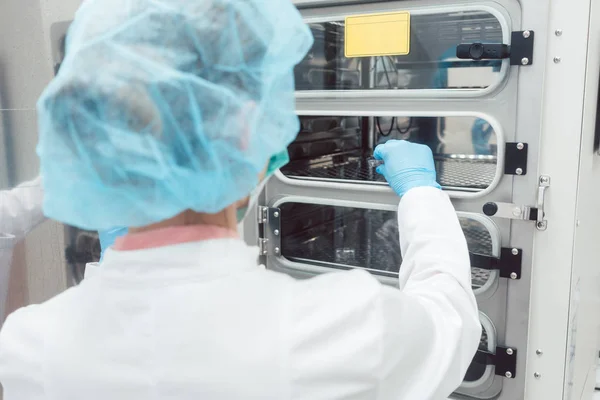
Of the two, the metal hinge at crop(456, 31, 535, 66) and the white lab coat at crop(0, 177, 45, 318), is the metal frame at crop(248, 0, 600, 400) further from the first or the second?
the white lab coat at crop(0, 177, 45, 318)

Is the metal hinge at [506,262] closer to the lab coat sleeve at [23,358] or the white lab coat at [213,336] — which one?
the white lab coat at [213,336]

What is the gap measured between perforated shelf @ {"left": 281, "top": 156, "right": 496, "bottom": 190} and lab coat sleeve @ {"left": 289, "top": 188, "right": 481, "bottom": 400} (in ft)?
1.66

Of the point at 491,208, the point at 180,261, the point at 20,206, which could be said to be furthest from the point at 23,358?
the point at 491,208

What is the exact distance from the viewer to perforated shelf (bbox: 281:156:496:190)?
145 centimetres

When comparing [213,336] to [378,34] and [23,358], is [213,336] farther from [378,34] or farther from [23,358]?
[378,34]

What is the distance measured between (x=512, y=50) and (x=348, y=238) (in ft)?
2.73

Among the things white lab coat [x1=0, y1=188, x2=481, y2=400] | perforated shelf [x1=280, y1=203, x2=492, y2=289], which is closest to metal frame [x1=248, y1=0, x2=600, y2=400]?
perforated shelf [x1=280, y1=203, x2=492, y2=289]

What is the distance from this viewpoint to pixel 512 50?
44.9 inches

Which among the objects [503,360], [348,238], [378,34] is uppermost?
[378,34]

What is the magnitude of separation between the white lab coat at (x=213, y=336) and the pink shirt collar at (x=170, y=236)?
0.7 inches

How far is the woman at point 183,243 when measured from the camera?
67 cm

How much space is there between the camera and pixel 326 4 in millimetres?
1359

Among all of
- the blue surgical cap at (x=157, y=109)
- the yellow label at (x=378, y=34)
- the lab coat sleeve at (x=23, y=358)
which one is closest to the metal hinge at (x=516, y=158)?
the yellow label at (x=378, y=34)

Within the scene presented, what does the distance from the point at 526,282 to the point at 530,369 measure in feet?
0.70
